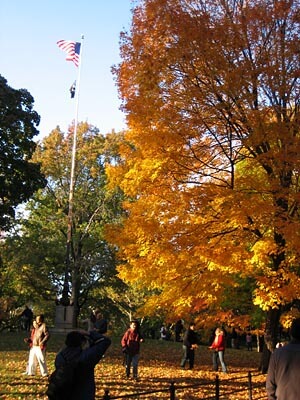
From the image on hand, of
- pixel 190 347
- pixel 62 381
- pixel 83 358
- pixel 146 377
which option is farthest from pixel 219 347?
pixel 62 381

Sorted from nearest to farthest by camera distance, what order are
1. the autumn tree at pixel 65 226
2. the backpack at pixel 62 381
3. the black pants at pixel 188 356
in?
the backpack at pixel 62 381 < the black pants at pixel 188 356 < the autumn tree at pixel 65 226

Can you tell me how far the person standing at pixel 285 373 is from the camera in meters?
4.87

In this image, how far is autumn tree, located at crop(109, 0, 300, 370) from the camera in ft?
42.5

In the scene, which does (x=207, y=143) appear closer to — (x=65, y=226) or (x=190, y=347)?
(x=190, y=347)

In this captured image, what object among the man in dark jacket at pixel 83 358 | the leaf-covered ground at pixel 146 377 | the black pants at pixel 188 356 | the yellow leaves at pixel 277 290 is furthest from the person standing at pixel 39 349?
the man in dark jacket at pixel 83 358

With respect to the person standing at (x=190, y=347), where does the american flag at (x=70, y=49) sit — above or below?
above

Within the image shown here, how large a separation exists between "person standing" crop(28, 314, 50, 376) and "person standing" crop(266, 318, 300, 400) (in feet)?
28.6

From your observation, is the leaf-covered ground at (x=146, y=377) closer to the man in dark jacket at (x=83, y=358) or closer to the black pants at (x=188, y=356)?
the black pants at (x=188, y=356)

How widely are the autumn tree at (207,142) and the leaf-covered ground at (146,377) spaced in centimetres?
220

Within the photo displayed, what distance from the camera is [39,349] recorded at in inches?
495

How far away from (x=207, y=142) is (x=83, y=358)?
9760mm

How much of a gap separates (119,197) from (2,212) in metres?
11.8

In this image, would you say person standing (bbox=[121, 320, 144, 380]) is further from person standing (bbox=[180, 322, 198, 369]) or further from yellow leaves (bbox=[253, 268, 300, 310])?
yellow leaves (bbox=[253, 268, 300, 310])

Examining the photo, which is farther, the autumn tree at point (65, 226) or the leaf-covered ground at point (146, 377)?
the autumn tree at point (65, 226)
